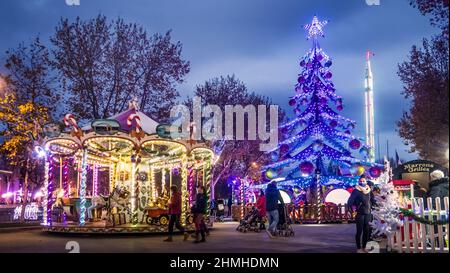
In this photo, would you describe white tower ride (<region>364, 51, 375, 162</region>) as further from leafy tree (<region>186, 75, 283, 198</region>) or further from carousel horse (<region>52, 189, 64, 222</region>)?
carousel horse (<region>52, 189, 64, 222</region>)

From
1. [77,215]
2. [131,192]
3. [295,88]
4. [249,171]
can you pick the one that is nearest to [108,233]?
[131,192]

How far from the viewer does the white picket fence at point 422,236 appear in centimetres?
1095

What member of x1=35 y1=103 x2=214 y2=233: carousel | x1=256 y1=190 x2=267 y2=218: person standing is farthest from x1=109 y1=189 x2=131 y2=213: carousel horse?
x1=256 y1=190 x2=267 y2=218: person standing

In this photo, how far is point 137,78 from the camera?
30.9m

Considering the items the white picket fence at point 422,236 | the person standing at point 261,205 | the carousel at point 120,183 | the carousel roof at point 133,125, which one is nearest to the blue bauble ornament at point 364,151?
the carousel at point 120,183

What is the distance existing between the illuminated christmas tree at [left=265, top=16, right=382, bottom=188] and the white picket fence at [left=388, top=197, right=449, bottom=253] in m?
15.9

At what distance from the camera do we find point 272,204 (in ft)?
53.4

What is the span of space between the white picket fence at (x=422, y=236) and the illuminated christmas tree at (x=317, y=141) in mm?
15946

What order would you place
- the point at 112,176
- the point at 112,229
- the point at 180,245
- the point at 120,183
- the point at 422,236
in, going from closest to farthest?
the point at 422,236 < the point at 180,245 < the point at 112,229 < the point at 120,183 < the point at 112,176

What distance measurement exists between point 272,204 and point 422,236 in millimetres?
5819

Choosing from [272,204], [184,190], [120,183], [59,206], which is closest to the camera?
[272,204]

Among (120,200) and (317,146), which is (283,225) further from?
(317,146)

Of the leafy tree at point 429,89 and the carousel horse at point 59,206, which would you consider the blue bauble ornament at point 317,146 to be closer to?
the leafy tree at point 429,89

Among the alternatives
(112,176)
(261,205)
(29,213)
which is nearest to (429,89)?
(261,205)
